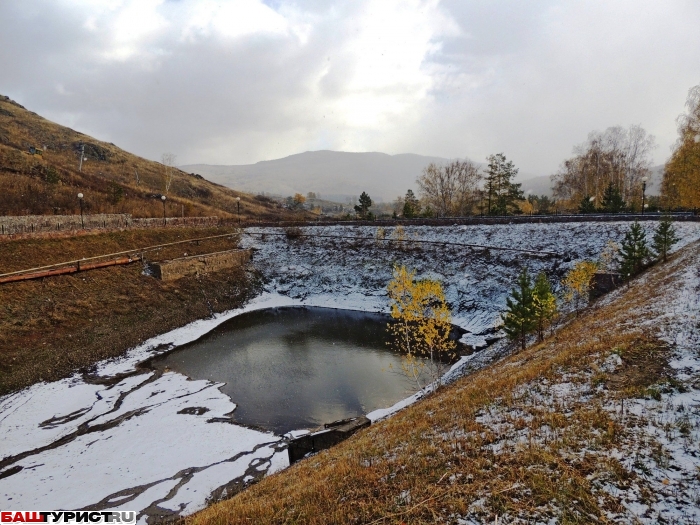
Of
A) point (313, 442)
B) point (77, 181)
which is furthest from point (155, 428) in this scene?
point (77, 181)

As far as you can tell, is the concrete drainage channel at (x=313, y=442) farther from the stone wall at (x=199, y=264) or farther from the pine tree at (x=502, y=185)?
the pine tree at (x=502, y=185)

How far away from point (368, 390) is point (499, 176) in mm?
49581

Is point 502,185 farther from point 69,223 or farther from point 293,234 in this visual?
point 69,223

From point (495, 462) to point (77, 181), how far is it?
257 ft

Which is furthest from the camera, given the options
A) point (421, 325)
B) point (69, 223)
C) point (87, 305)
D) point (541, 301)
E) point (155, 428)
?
point (69, 223)

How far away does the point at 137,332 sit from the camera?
30234 millimetres

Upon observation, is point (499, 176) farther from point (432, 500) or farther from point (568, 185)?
point (432, 500)

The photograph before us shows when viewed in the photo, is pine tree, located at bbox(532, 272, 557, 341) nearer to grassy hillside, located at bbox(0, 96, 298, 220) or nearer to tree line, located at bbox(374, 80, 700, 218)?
tree line, located at bbox(374, 80, 700, 218)

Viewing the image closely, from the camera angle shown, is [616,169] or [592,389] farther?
[616,169]

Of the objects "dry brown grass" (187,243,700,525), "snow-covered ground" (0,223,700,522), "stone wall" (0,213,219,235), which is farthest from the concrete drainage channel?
"stone wall" (0,213,219,235)

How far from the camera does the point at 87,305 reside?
30297mm

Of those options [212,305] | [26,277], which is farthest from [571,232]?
[26,277]

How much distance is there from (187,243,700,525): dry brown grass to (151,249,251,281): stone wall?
3406cm

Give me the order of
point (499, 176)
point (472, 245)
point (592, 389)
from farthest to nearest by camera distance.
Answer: point (499, 176)
point (472, 245)
point (592, 389)
